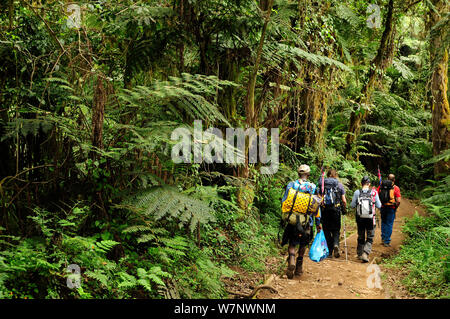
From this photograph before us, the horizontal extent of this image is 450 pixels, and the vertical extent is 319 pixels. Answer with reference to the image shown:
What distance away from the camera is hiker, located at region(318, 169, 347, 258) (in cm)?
794

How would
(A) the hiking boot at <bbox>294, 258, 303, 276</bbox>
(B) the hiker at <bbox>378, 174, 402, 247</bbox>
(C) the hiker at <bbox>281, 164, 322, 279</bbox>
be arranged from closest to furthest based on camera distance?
(C) the hiker at <bbox>281, 164, 322, 279</bbox> → (A) the hiking boot at <bbox>294, 258, 303, 276</bbox> → (B) the hiker at <bbox>378, 174, 402, 247</bbox>

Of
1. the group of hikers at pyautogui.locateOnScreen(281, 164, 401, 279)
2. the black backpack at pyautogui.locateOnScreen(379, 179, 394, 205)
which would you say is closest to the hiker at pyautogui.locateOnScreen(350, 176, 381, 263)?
the group of hikers at pyautogui.locateOnScreen(281, 164, 401, 279)

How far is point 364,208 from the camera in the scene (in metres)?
7.97

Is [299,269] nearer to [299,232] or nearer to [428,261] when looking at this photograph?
[299,232]

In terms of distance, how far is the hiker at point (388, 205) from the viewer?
9305 mm

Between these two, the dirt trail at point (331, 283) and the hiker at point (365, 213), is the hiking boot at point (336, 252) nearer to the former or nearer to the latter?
the dirt trail at point (331, 283)

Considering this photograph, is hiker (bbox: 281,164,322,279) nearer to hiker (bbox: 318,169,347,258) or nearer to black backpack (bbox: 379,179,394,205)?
hiker (bbox: 318,169,347,258)

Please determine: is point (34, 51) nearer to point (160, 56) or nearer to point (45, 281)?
point (160, 56)

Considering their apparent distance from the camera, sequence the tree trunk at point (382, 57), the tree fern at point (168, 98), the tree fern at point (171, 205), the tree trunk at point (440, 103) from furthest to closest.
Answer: the tree trunk at point (382, 57) → the tree trunk at point (440, 103) → the tree fern at point (168, 98) → the tree fern at point (171, 205)

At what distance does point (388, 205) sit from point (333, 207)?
223 cm

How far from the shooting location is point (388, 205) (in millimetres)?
9328

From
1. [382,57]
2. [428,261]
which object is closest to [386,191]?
[428,261]

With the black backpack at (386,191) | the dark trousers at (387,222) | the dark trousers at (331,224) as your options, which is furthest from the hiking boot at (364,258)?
the black backpack at (386,191)
